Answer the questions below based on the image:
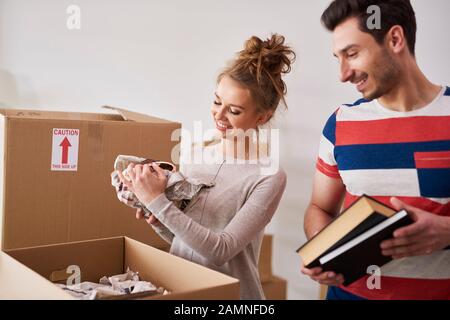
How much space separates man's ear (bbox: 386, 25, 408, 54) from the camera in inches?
46.2

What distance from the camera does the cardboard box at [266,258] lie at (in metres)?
2.42

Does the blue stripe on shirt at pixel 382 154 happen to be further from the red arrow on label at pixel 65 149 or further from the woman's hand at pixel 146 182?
the red arrow on label at pixel 65 149

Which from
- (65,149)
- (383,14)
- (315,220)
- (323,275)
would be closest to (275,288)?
(315,220)

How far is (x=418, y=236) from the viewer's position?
1.00m

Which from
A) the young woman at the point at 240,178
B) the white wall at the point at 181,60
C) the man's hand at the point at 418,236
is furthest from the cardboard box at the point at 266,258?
the man's hand at the point at 418,236

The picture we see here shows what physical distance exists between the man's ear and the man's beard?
2cm

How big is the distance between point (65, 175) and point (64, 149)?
0.08 m

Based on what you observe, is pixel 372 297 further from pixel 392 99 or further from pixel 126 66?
pixel 126 66

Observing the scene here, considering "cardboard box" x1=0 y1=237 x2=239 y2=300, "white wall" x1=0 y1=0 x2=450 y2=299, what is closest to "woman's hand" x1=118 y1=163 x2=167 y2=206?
"cardboard box" x1=0 y1=237 x2=239 y2=300

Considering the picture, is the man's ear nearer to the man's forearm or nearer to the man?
the man

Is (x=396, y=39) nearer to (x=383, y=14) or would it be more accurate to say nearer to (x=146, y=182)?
(x=383, y=14)

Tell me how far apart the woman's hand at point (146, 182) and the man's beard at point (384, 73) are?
20.2 inches

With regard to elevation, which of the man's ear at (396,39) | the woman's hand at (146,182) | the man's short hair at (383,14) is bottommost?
the woman's hand at (146,182)
